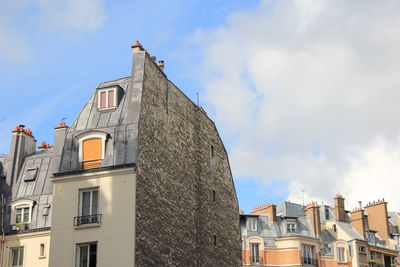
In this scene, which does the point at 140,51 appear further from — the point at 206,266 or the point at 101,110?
the point at 206,266

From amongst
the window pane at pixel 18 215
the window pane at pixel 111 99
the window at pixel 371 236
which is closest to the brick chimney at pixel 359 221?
the window at pixel 371 236

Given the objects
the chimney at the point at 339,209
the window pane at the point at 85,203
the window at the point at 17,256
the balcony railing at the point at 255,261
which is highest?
the chimney at the point at 339,209

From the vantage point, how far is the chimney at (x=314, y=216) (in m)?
55.8

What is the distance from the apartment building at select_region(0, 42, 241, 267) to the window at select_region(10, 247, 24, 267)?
0.05 meters

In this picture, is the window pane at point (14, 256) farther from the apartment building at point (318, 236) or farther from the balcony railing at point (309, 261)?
the balcony railing at point (309, 261)

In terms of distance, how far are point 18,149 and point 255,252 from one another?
26098 millimetres

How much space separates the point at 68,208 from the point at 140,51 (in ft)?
25.7

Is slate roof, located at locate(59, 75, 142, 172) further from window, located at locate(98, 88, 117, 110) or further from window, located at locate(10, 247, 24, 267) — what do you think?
window, located at locate(10, 247, 24, 267)

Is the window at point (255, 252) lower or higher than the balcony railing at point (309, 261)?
higher

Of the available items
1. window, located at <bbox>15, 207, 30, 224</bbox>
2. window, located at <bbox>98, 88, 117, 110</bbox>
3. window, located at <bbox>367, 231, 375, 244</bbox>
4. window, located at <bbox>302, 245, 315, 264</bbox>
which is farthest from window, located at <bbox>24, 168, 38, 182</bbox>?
window, located at <bbox>367, 231, 375, 244</bbox>

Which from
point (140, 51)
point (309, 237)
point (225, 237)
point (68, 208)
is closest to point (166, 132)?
point (140, 51)

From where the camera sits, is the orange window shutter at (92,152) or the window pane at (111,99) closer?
the orange window shutter at (92,152)

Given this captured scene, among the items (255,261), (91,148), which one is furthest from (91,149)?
(255,261)

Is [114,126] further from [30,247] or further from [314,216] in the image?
[314,216]
